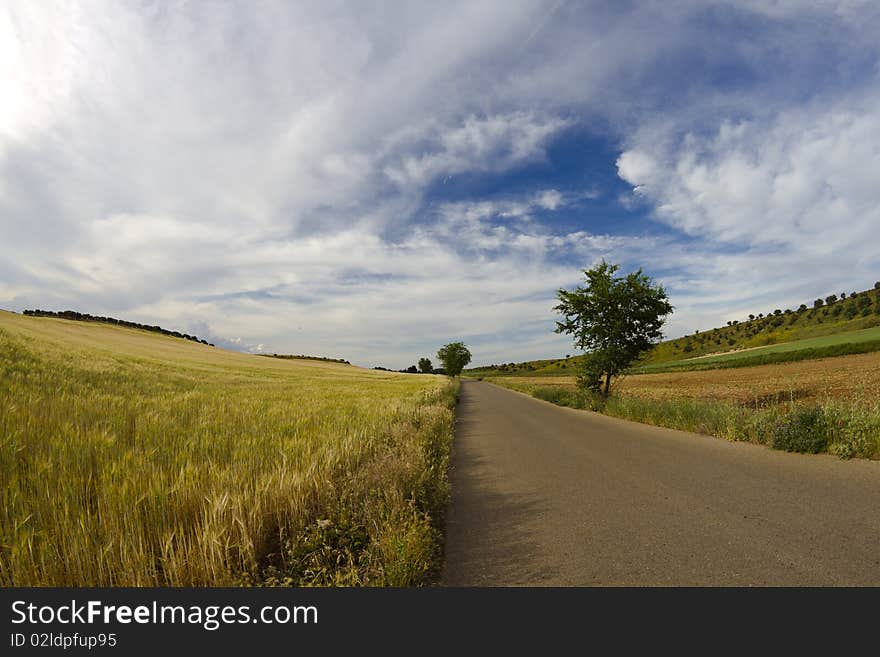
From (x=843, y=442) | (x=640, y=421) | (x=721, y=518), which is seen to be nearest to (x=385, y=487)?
(x=721, y=518)

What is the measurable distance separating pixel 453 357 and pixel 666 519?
377ft

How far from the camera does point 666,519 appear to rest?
5027mm

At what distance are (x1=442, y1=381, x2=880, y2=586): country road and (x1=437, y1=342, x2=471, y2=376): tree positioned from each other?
364 ft

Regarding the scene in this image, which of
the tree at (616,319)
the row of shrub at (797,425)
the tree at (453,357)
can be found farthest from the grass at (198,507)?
the tree at (453,357)

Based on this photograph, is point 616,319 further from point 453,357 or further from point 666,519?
point 453,357

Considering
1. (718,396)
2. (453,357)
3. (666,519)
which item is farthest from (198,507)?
(453,357)

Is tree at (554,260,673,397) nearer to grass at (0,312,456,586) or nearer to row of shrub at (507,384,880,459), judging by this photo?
row of shrub at (507,384,880,459)

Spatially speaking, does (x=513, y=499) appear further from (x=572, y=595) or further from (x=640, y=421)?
(x=640, y=421)

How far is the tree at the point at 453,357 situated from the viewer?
120188 mm

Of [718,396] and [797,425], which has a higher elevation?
[797,425]

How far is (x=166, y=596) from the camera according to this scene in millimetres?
2719

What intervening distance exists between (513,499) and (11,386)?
1129cm

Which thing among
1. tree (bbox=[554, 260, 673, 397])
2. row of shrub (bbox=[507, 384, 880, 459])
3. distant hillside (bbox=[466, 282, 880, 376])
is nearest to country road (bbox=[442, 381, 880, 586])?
row of shrub (bbox=[507, 384, 880, 459])

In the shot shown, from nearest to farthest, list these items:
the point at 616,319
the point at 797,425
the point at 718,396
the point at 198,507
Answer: the point at 198,507 → the point at 797,425 → the point at 616,319 → the point at 718,396
